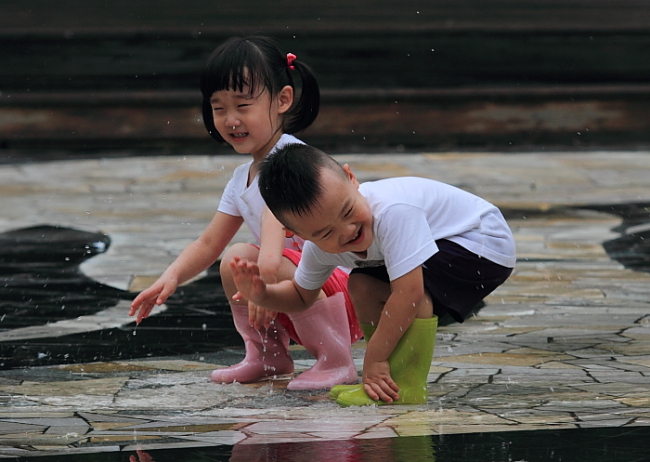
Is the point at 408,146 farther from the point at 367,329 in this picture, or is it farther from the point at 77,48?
the point at 367,329

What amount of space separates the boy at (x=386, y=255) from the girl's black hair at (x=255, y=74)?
0.51 meters

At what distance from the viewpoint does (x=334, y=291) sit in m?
3.12

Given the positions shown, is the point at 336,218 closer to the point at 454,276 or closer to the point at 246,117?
the point at 454,276

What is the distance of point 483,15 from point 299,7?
1826 millimetres

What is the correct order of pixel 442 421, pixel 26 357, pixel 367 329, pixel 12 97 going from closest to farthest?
pixel 442 421, pixel 367 329, pixel 26 357, pixel 12 97

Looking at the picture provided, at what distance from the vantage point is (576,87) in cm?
1063

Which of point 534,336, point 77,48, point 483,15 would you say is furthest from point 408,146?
point 534,336

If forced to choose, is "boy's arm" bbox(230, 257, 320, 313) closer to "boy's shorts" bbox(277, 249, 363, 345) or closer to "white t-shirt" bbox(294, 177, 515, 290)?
"white t-shirt" bbox(294, 177, 515, 290)

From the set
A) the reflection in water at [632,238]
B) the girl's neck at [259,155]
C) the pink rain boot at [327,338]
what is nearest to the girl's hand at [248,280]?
the pink rain boot at [327,338]

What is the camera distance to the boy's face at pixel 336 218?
259 centimetres

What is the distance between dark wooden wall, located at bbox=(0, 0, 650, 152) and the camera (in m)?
10.3

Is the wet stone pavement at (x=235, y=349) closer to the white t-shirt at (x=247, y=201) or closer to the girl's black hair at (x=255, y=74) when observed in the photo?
the white t-shirt at (x=247, y=201)

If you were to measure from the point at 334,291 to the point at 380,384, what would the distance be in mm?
431

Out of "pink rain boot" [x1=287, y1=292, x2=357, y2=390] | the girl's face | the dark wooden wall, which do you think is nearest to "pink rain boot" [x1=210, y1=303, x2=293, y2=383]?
"pink rain boot" [x1=287, y1=292, x2=357, y2=390]
